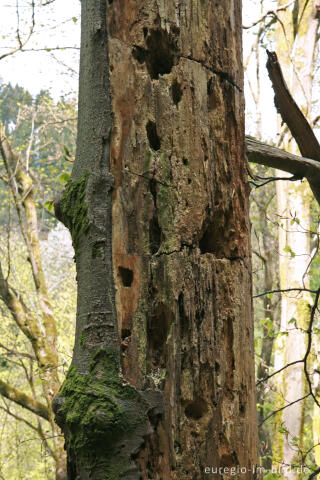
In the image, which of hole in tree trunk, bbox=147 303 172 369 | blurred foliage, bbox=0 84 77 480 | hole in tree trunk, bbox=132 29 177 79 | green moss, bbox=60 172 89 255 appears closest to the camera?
hole in tree trunk, bbox=147 303 172 369

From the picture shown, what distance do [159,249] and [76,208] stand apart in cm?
34

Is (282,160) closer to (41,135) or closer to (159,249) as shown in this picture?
(159,249)

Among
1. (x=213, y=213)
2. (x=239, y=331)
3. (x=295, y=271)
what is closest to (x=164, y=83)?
(x=213, y=213)

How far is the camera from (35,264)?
873 cm

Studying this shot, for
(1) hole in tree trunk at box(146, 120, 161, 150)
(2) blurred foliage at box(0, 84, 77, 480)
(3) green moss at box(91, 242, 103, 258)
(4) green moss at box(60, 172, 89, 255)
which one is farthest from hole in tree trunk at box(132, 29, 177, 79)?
(2) blurred foliage at box(0, 84, 77, 480)

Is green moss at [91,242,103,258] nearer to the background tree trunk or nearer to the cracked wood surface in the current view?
the cracked wood surface

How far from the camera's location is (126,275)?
170 cm

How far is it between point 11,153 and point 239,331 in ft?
25.5

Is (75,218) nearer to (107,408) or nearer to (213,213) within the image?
(213,213)

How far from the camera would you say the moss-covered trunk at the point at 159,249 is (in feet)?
5.14

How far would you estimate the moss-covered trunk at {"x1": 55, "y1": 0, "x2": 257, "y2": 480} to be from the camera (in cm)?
157

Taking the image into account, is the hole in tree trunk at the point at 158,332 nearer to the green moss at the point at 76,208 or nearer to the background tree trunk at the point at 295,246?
the green moss at the point at 76,208

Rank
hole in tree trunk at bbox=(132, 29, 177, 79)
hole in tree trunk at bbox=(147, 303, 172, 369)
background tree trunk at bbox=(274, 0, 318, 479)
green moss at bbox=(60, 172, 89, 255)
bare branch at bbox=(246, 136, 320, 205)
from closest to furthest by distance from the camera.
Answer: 1. hole in tree trunk at bbox=(147, 303, 172, 369)
2. green moss at bbox=(60, 172, 89, 255)
3. hole in tree trunk at bbox=(132, 29, 177, 79)
4. bare branch at bbox=(246, 136, 320, 205)
5. background tree trunk at bbox=(274, 0, 318, 479)

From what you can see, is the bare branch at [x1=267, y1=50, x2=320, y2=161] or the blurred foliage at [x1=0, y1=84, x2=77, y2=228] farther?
the blurred foliage at [x1=0, y1=84, x2=77, y2=228]
